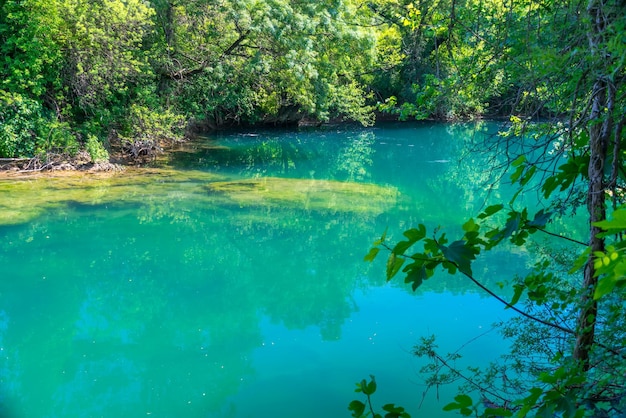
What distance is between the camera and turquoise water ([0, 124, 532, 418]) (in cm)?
459

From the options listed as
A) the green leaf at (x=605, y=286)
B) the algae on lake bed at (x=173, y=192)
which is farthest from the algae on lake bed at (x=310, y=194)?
the green leaf at (x=605, y=286)

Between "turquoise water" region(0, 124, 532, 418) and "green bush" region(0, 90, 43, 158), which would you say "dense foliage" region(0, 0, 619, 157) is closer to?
"green bush" region(0, 90, 43, 158)

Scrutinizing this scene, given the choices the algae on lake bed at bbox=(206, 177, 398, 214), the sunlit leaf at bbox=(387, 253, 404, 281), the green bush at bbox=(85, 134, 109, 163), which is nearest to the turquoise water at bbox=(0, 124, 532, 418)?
the algae on lake bed at bbox=(206, 177, 398, 214)

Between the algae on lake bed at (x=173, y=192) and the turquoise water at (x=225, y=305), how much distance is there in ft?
0.30

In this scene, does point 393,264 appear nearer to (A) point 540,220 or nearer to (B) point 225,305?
(A) point 540,220

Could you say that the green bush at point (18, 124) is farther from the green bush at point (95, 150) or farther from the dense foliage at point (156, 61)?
the green bush at point (95, 150)

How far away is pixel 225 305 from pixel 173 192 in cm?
531

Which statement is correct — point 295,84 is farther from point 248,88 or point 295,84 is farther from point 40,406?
point 40,406

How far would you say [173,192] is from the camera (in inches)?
437

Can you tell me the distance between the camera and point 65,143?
12.0 metres

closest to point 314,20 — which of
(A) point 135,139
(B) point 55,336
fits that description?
(A) point 135,139

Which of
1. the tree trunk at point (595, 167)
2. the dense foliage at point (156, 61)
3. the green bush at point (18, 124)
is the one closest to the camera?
the tree trunk at point (595, 167)

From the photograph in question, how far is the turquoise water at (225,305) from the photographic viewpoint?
15.0ft

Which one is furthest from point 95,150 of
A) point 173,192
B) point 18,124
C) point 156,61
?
point 156,61
